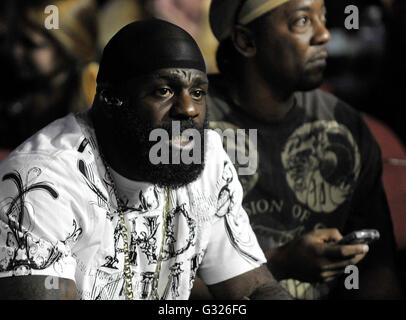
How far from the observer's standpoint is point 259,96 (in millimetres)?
3256

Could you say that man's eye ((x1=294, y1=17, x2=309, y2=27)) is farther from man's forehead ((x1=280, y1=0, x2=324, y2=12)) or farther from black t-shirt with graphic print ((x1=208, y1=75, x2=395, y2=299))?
black t-shirt with graphic print ((x1=208, y1=75, x2=395, y2=299))

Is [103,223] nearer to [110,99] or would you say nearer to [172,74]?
[110,99]

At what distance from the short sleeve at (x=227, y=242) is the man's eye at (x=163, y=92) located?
0.36 meters

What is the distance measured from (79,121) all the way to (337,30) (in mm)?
3440

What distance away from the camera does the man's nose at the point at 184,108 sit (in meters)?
2.28

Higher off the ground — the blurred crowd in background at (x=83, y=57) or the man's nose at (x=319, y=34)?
the blurred crowd in background at (x=83, y=57)

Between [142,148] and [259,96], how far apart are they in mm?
1036

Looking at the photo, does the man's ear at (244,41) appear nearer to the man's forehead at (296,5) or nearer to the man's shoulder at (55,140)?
the man's forehead at (296,5)

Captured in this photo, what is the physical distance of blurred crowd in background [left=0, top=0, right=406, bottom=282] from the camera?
395 centimetres

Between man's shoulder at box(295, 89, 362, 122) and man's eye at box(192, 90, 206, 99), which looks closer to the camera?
man's eye at box(192, 90, 206, 99)

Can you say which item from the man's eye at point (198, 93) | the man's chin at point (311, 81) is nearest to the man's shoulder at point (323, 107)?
the man's chin at point (311, 81)

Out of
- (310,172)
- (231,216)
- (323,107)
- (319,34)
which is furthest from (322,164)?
(231,216)

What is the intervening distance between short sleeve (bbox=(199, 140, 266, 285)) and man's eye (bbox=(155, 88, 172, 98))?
0.36 meters

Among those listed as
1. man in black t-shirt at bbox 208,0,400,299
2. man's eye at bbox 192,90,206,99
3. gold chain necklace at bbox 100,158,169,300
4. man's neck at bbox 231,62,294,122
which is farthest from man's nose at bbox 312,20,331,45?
gold chain necklace at bbox 100,158,169,300
